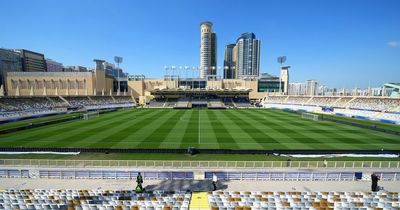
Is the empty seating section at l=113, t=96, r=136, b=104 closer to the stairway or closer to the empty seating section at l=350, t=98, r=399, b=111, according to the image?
the stairway

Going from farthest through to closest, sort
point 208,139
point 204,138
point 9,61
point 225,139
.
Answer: point 9,61, point 204,138, point 225,139, point 208,139

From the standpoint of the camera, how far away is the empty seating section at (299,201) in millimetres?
8180

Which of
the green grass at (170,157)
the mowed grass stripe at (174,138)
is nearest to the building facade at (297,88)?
the mowed grass stripe at (174,138)

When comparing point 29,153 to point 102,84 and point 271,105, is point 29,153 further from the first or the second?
point 271,105

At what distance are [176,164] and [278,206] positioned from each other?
1046 centimetres

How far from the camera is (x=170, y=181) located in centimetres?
1376

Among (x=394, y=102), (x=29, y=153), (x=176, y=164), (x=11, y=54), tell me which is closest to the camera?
(x=176, y=164)

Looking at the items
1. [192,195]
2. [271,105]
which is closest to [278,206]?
[192,195]

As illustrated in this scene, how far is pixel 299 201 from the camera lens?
895 cm

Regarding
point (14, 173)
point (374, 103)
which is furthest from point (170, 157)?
point (374, 103)

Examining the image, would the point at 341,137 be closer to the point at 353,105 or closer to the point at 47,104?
the point at 353,105

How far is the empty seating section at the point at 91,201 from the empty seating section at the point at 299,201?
5.80 feet

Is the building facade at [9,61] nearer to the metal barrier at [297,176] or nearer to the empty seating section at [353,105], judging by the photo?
the empty seating section at [353,105]

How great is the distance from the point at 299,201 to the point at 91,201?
368 inches
